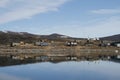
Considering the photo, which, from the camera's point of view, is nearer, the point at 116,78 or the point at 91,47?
the point at 116,78

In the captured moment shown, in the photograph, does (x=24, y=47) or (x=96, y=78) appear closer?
(x=96, y=78)

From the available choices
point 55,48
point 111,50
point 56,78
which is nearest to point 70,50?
point 55,48

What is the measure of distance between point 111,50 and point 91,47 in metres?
7.68

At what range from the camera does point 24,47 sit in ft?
419

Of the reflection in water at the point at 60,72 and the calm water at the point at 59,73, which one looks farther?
the reflection in water at the point at 60,72

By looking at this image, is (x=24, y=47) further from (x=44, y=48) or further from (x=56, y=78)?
(x=56, y=78)

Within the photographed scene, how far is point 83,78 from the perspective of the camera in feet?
119

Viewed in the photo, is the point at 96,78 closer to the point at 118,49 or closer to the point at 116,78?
the point at 116,78

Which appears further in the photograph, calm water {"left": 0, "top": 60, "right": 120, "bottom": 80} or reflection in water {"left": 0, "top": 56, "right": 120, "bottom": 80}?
reflection in water {"left": 0, "top": 56, "right": 120, "bottom": 80}

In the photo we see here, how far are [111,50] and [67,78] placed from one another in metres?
98.1

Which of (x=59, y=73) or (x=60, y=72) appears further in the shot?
(x=60, y=72)

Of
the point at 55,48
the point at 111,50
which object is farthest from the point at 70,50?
the point at 111,50

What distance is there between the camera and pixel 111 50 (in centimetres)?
13212

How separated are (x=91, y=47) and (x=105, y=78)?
321ft
